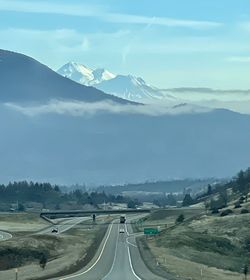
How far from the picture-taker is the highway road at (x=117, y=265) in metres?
75.1

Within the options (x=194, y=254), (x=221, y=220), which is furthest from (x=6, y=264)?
(x=221, y=220)

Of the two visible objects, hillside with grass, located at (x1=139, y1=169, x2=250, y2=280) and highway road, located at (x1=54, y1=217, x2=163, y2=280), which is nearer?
highway road, located at (x1=54, y1=217, x2=163, y2=280)

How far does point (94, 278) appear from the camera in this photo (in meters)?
73.1

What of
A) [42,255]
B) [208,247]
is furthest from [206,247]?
[42,255]

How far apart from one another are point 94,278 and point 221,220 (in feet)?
275

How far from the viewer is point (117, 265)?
8962 centimetres

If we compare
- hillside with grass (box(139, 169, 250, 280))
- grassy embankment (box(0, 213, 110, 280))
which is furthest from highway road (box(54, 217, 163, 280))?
hillside with grass (box(139, 169, 250, 280))

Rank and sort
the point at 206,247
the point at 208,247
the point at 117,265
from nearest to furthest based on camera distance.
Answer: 1. the point at 117,265
2. the point at 206,247
3. the point at 208,247

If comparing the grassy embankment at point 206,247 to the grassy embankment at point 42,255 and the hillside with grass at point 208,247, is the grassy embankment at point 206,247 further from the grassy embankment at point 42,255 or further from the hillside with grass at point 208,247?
the grassy embankment at point 42,255

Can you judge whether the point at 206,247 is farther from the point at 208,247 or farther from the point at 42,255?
the point at 42,255

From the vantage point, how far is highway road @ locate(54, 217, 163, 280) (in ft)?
246

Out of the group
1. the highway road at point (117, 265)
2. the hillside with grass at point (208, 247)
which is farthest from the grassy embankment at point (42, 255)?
the hillside with grass at point (208, 247)

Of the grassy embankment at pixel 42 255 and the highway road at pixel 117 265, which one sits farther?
the grassy embankment at pixel 42 255

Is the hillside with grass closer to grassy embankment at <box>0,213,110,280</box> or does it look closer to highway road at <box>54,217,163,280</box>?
highway road at <box>54,217,163,280</box>
